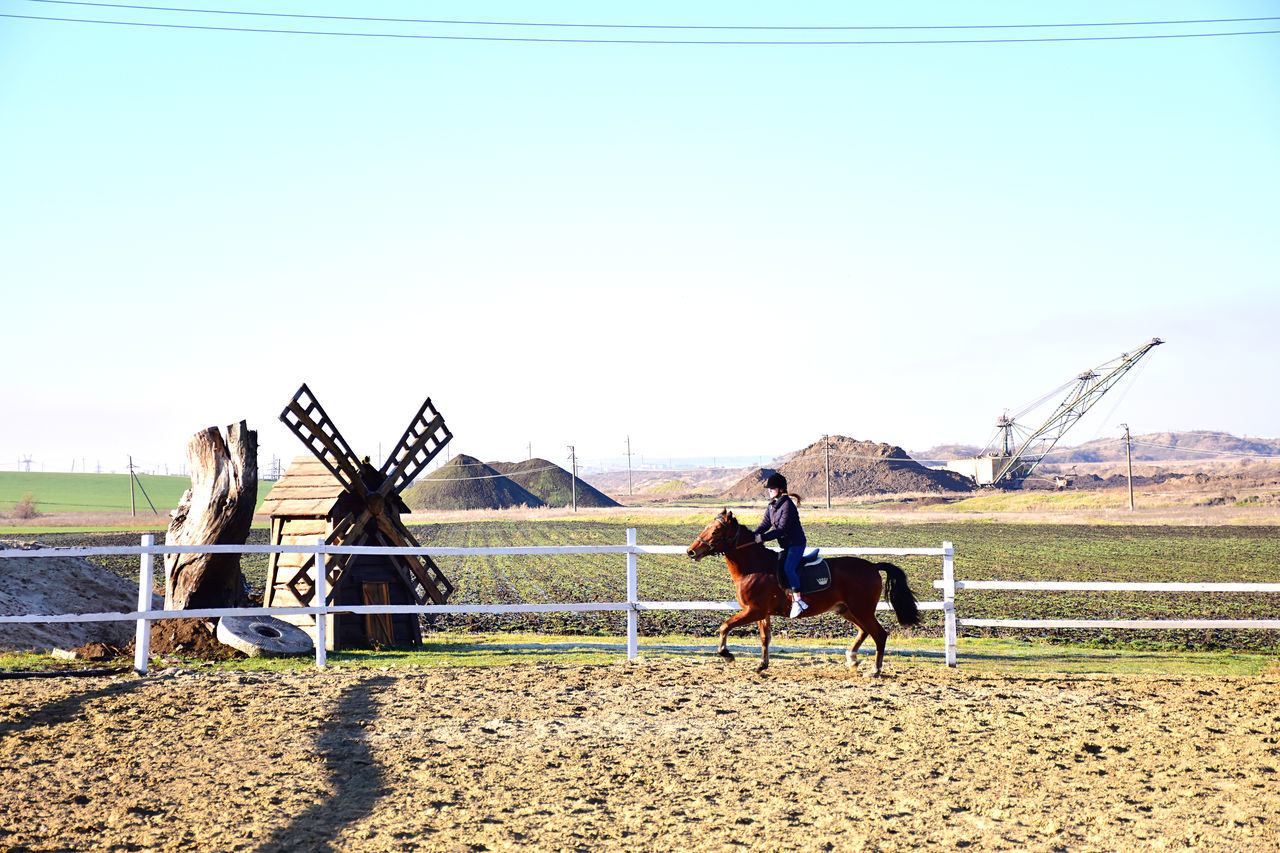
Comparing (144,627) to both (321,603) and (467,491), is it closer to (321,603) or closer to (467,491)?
(321,603)

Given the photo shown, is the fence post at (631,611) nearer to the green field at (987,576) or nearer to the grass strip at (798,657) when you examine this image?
the grass strip at (798,657)

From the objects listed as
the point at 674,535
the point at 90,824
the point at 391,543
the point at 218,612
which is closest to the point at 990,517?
the point at 674,535

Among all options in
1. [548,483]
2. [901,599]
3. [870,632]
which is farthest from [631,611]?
[548,483]

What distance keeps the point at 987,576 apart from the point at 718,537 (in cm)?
1903

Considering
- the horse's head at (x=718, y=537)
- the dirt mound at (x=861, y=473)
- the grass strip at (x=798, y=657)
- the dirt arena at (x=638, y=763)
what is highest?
the dirt mound at (x=861, y=473)

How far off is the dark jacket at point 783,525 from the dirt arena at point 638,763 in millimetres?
1548

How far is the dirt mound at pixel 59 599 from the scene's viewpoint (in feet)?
52.3

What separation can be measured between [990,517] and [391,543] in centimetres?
6274

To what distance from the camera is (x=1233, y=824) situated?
6.12m

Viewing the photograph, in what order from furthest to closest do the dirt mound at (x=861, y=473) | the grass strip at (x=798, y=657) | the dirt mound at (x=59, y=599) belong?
the dirt mound at (x=861, y=473)
the dirt mound at (x=59, y=599)
the grass strip at (x=798, y=657)

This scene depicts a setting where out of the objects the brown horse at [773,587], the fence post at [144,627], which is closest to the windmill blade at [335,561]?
the fence post at [144,627]

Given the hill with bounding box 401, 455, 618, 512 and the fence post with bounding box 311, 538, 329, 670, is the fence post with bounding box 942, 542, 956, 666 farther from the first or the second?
the hill with bounding box 401, 455, 618, 512

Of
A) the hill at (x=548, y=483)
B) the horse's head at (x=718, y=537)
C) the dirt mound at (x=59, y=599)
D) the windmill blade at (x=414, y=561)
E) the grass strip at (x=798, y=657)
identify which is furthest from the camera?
the hill at (x=548, y=483)

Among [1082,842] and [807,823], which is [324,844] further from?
[1082,842]
